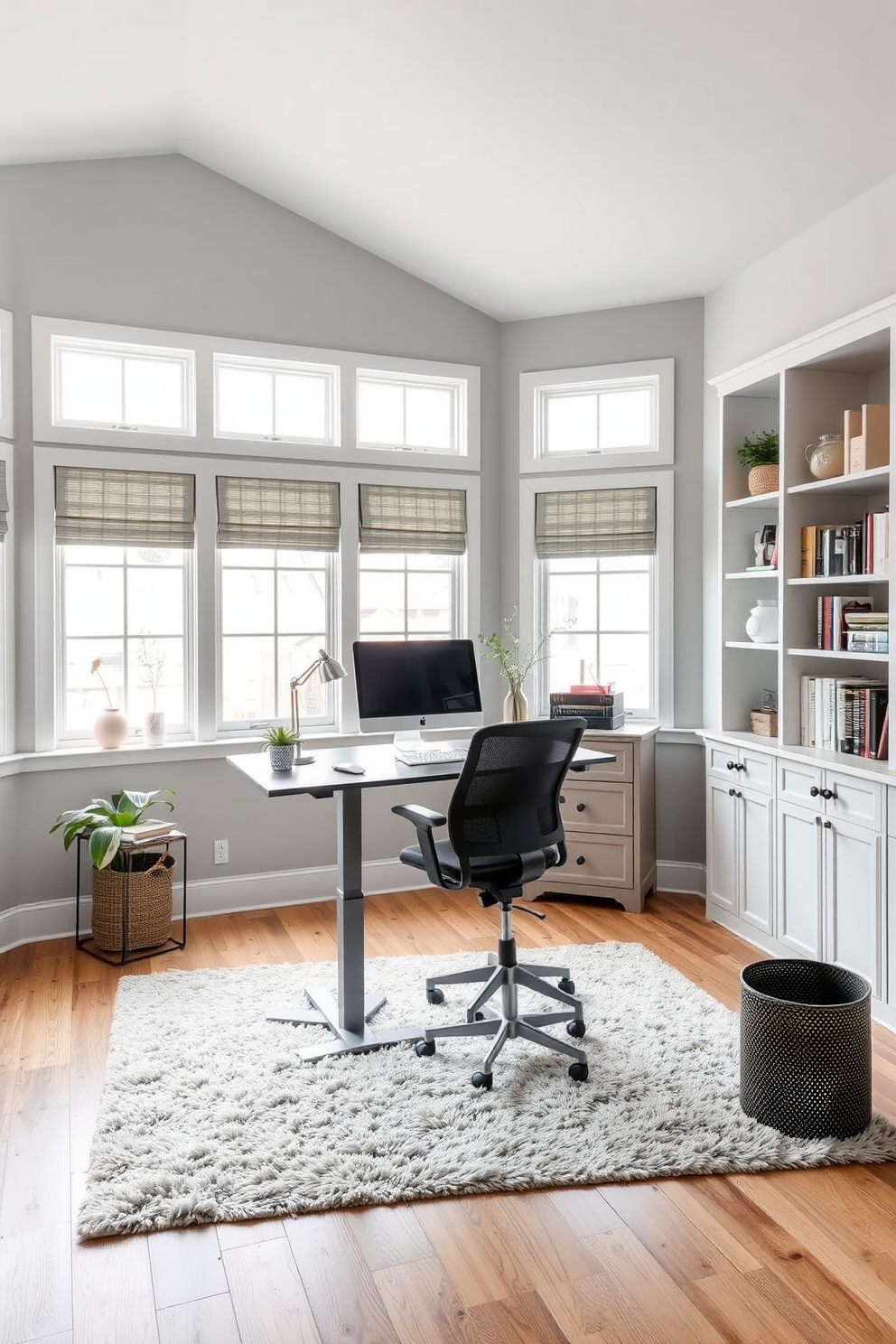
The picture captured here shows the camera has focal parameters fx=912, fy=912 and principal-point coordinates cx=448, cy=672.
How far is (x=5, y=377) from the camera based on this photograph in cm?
381

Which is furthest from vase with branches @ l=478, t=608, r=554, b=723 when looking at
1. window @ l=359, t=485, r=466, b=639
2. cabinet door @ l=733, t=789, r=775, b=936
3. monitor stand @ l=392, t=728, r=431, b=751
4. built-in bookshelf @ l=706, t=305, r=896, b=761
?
cabinet door @ l=733, t=789, r=775, b=936

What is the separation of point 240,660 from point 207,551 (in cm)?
53

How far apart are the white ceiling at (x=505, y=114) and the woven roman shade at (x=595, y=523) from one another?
0.98 metres

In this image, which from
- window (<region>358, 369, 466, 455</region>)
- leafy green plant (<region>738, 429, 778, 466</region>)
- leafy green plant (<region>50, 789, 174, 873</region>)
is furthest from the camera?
window (<region>358, 369, 466, 455</region>)

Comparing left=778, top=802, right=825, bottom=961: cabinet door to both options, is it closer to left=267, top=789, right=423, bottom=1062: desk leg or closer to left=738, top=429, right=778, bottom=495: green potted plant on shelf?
left=738, top=429, right=778, bottom=495: green potted plant on shelf

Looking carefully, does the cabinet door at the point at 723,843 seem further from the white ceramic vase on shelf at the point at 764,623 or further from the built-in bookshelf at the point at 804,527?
the white ceramic vase on shelf at the point at 764,623

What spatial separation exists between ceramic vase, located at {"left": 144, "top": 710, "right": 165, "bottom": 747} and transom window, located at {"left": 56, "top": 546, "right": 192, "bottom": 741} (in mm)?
83

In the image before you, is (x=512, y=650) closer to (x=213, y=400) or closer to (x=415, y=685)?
(x=415, y=685)

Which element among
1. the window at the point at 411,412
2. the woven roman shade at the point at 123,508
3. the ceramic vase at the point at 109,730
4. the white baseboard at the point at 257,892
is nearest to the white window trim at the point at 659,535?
the window at the point at 411,412

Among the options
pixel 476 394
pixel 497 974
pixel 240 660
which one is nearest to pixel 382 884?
pixel 240 660

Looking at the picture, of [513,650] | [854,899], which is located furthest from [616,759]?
[854,899]

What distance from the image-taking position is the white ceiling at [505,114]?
282 cm

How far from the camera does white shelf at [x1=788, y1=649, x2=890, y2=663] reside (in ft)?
10.6

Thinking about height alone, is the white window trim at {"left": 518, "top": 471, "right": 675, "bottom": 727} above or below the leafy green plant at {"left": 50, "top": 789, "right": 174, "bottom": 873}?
above
